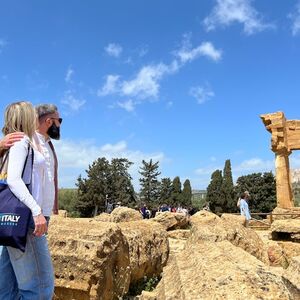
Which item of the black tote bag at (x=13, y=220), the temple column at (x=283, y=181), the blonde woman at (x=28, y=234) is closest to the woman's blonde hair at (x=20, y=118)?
the blonde woman at (x=28, y=234)

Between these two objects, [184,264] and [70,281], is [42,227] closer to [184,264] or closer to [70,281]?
[184,264]

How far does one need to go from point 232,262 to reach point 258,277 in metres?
0.46

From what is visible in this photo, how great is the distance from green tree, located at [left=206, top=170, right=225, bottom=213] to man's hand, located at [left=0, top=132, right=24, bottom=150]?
54822 mm

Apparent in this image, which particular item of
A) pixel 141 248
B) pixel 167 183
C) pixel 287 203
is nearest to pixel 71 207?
pixel 167 183

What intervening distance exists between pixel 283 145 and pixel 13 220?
21.6 metres

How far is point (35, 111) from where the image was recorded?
10.2 feet

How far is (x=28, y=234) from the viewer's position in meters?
2.82

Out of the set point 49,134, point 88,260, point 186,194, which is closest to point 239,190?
point 186,194

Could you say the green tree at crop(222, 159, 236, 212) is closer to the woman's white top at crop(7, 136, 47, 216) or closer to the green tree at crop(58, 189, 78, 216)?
the green tree at crop(58, 189, 78, 216)

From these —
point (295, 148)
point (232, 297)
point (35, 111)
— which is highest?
point (295, 148)

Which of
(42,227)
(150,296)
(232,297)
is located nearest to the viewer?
(232,297)

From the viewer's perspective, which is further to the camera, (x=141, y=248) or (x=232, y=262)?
(x=141, y=248)

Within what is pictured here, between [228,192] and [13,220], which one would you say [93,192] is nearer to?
[228,192]

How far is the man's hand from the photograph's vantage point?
9.52 ft
